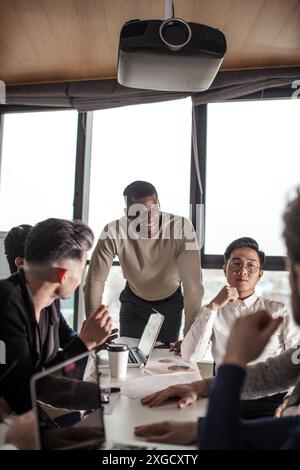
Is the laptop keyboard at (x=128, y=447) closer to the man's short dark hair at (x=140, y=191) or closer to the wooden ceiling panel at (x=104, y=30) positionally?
the man's short dark hair at (x=140, y=191)

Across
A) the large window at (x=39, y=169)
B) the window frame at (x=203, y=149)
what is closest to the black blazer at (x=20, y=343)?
the window frame at (x=203, y=149)

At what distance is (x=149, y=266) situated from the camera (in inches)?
92.4

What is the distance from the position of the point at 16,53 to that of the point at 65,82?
1.68ft

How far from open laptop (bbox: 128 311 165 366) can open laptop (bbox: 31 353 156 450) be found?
2.13 feet

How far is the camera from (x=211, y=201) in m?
3.16

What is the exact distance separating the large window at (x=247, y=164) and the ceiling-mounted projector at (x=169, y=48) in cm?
134

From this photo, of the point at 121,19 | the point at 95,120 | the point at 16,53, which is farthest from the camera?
the point at 95,120

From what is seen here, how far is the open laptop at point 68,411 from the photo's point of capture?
675mm

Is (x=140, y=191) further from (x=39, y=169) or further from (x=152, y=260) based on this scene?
(x=39, y=169)

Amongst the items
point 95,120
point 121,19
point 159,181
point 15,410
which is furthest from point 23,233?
point 95,120

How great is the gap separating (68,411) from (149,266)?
57.1 inches

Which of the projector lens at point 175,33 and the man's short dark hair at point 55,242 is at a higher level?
the projector lens at point 175,33

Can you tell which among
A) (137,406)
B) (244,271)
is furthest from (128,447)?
(244,271)

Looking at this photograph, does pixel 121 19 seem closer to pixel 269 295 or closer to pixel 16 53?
pixel 16 53
